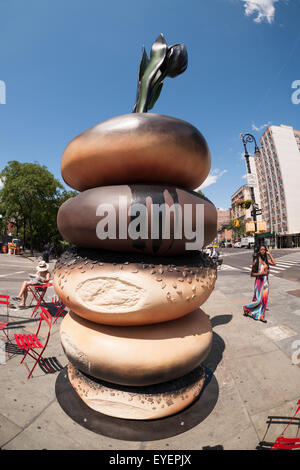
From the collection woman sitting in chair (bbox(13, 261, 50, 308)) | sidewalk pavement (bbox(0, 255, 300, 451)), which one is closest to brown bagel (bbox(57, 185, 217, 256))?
sidewalk pavement (bbox(0, 255, 300, 451))

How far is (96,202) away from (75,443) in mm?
1980

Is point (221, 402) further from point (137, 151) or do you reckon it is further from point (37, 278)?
point (37, 278)

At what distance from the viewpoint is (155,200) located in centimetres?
197

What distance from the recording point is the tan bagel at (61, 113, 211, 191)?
201cm

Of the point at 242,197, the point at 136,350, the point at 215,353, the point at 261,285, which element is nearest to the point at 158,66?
the point at 136,350

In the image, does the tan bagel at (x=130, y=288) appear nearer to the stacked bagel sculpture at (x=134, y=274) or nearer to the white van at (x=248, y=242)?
the stacked bagel sculpture at (x=134, y=274)

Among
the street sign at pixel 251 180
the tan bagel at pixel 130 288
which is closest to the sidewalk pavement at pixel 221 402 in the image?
the tan bagel at pixel 130 288

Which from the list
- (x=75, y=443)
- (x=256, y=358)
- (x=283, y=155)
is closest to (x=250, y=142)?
(x=256, y=358)

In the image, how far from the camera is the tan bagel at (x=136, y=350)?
1836 mm

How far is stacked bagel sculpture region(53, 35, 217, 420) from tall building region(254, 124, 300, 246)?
58.3m

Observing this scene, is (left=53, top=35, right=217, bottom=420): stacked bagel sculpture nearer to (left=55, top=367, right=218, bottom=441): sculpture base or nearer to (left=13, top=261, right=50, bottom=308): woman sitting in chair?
(left=55, top=367, right=218, bottom=441): sculpture base

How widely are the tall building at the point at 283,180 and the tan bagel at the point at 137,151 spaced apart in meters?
58.0

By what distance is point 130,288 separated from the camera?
6.13 feet
